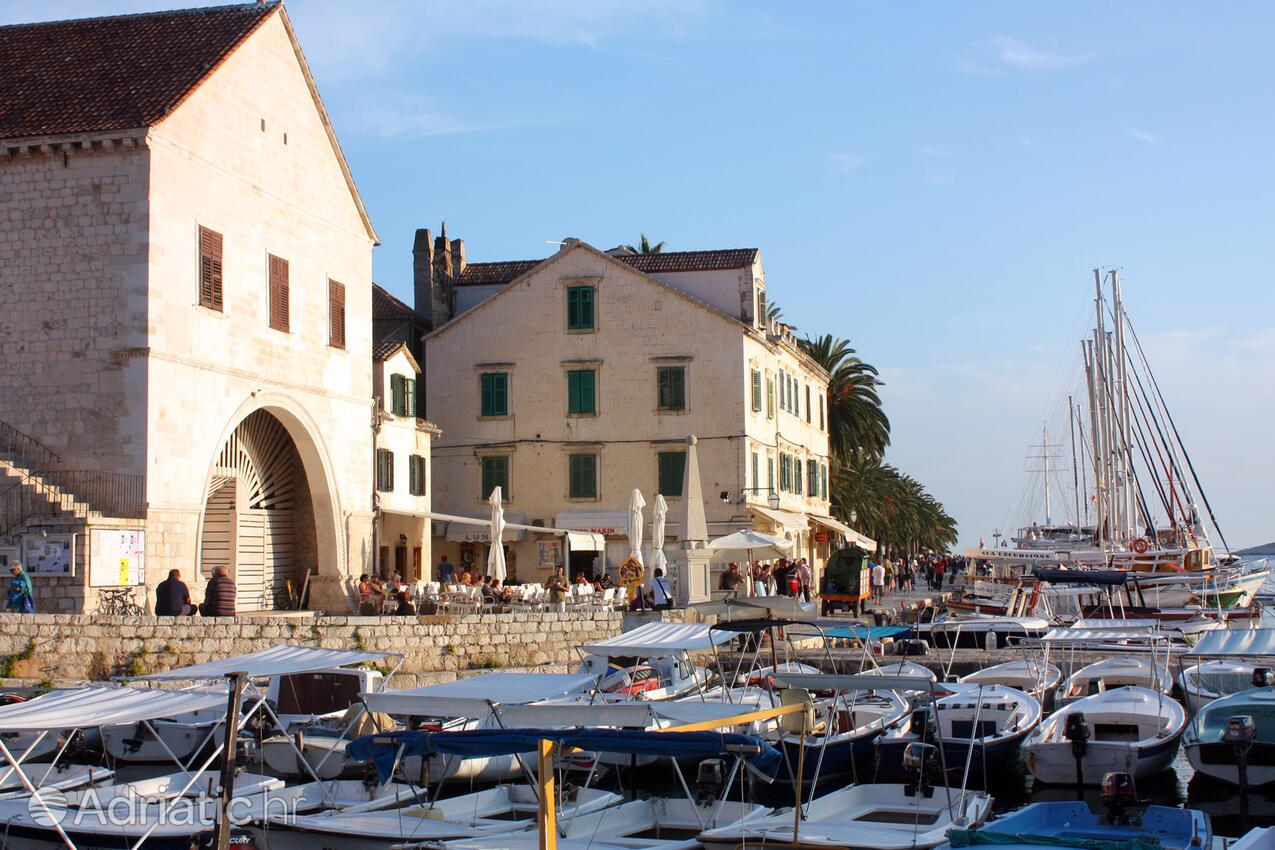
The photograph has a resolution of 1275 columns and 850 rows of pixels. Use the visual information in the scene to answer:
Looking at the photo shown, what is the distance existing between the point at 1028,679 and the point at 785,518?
66.4ft

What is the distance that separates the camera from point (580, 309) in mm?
44000

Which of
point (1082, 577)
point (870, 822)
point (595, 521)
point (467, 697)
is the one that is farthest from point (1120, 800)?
point (595, 521)

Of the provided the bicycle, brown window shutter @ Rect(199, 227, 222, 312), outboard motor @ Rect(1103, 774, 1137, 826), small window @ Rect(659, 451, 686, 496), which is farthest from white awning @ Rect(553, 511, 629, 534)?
outboard motor @ Rect(1103, 774, 1137, 826)

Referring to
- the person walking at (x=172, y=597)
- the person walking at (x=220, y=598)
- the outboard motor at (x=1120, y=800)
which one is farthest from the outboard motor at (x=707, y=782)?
the person walking at (x=220, y=598)

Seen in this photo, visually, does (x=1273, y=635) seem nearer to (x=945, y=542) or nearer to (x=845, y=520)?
(x=845, y=520)

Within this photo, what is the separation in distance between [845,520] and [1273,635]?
42.5 m

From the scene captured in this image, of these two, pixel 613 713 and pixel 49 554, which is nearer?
pixel 613 713

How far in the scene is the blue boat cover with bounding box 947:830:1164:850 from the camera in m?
11.6

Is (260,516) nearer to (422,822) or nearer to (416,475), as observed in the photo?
(416,475)

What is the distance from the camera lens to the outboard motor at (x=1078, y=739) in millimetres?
18453

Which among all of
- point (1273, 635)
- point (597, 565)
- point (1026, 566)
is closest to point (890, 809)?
point (1273, 635)

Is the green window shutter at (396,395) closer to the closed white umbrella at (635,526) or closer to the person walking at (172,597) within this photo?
the closed white umbrella at (635,526)

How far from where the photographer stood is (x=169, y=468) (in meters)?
26.7

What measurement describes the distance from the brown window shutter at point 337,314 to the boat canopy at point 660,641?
1363 centimetres
